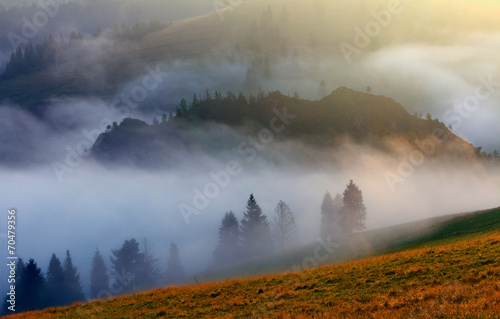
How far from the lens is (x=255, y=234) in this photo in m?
164

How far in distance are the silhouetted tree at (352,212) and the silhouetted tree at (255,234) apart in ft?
96.2

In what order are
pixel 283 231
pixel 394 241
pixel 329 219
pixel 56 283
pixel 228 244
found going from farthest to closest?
pixel 283 231 < pixel 329 219 < pixel 228 244 < pixel 56 283 < pixel 394 241

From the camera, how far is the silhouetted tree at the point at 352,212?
146000mm

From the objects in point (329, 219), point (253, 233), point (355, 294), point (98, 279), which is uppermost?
point (329, 219)

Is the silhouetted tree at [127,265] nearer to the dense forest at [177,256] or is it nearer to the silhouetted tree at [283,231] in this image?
the dense forest at [177,256]

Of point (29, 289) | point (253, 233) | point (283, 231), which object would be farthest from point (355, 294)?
point (283, 231)

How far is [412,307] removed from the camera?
75.2 feet

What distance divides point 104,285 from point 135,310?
137 meters

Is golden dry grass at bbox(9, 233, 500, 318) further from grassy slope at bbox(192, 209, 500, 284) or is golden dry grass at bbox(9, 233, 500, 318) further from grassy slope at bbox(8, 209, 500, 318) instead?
grassy slope at bbox(192, 209, 500, 284)

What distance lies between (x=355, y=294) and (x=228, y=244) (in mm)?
140745

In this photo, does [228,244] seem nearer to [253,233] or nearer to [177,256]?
[253,233]

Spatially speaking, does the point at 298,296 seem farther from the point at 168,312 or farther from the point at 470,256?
the point at 470,256

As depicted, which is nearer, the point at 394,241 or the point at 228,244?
the point at 394,241

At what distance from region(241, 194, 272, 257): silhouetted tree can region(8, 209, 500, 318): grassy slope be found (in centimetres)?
12254
